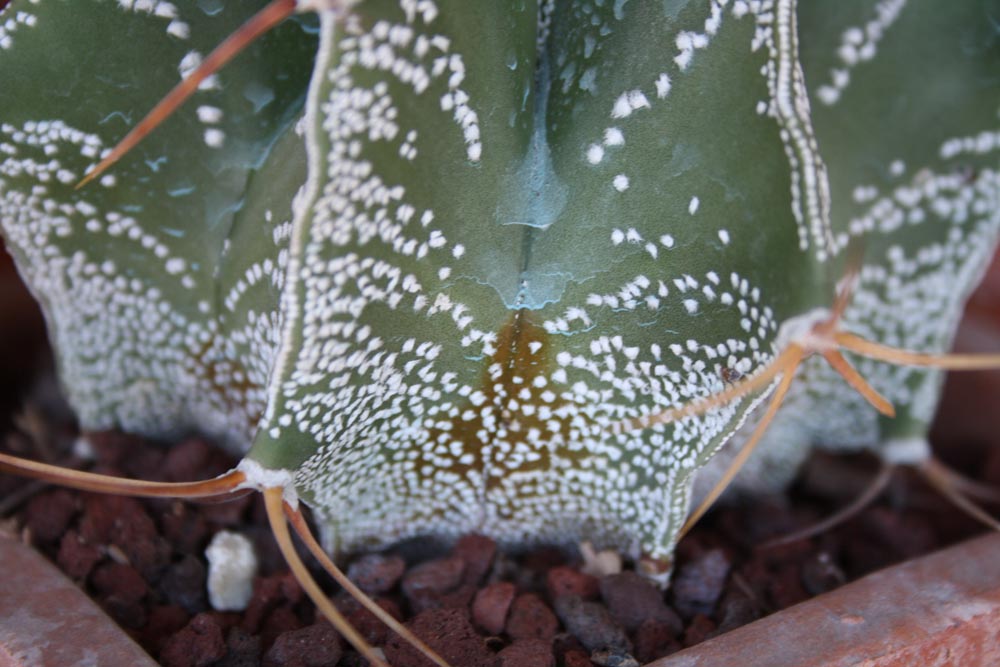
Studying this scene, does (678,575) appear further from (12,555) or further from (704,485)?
(12,555)

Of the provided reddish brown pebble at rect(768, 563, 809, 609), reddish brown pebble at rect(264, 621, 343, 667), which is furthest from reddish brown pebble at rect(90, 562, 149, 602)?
reddish brown pebble at rect(768, 563, 809, 609)

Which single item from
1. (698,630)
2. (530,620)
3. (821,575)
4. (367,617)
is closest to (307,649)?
(367,617)

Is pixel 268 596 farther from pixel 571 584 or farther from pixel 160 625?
pixel 571 584

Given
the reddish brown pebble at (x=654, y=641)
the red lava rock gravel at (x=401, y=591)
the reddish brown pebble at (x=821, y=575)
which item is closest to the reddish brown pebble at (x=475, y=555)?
the red lava rock gravel at (x=401, y=591)

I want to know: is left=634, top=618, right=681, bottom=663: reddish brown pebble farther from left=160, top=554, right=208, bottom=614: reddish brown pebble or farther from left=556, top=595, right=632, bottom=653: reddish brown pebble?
left=160, top=554, right=208, bottom=614: reddish brown pebble

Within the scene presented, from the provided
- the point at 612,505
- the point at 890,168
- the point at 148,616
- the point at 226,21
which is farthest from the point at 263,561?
the point at 890,168

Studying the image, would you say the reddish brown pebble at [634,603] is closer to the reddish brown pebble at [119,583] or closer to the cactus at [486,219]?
the cactus at [486,219]
